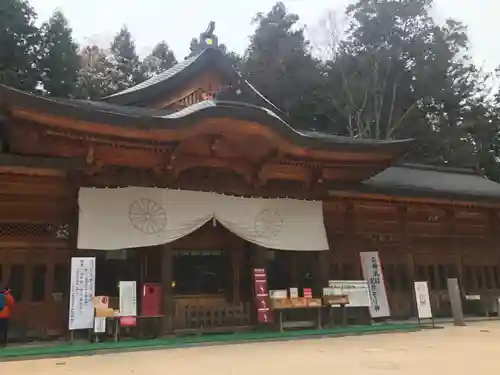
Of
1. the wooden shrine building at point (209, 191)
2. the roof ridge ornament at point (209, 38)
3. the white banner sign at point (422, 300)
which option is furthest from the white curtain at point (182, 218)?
the roof ridge ornament at point (209, 38)

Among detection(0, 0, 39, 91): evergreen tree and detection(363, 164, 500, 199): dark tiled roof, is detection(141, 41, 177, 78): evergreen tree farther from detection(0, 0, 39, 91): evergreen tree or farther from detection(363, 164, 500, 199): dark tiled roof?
detection(363, 164, 500, 199): dark tiled roof

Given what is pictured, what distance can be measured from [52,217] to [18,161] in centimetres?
132

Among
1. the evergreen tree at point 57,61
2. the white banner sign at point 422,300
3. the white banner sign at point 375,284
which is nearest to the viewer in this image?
the white banner sign at point 422,300

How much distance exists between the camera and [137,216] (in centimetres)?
886

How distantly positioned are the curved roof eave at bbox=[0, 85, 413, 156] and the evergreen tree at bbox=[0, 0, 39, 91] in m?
15.7

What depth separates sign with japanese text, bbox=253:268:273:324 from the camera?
9281 mm

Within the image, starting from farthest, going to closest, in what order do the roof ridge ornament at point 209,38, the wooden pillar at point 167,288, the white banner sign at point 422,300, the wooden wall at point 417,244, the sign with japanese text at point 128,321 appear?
the roof ridge ornament at point 209,38 < the wooden wall at point 417,244 < the white banner sign at point 422,300 < the wooden pillar at point 167,288 < the sign with japanese text at point 128,321

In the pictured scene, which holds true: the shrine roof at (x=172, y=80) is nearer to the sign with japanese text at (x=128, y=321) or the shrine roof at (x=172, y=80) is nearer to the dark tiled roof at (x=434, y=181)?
the dark tiled roof at (x=434, y=181)

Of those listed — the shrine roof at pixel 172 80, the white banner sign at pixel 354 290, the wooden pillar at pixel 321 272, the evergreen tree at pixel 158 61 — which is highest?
the evergreen tree at pixel 158 61

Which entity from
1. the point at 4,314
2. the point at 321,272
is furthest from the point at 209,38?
the point at 4,314

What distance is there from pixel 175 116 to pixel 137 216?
194 cm

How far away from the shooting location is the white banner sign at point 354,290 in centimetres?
1023

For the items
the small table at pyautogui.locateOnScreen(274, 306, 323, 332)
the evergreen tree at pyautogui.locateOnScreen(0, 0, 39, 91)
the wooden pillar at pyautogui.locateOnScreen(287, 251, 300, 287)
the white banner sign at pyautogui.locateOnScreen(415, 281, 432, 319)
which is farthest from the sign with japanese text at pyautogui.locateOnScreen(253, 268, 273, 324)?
the evergreen tree at pyautogui.locateOnScreen(0, 0, 39, 91)

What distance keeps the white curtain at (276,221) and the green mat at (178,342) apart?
1782 millimetres
